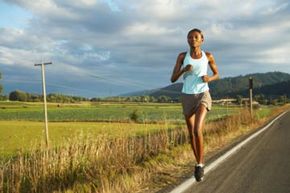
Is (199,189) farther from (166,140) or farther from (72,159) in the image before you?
(166,140)

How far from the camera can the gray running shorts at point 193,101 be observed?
25.1 feet

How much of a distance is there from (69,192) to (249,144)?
9538mm

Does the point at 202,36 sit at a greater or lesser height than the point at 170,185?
greater

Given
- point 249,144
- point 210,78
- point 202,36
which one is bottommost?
point 249,144

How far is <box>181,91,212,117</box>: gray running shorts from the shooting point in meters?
7.64

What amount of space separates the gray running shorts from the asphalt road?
119 cm

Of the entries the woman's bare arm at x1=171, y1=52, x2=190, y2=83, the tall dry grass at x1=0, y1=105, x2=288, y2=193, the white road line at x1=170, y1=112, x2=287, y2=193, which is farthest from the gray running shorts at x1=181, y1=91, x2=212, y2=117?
the tall dry grass at x1=0, y1=105, x2=288, y2=193

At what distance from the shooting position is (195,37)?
7465 mm

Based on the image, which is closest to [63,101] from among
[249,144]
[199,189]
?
[249,144]

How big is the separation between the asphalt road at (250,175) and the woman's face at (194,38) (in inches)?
85.8

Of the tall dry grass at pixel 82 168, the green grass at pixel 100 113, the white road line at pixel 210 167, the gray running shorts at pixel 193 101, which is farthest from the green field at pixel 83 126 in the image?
the gray running shorts at pixel 193 101

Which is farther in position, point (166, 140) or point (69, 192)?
point (166, 140)

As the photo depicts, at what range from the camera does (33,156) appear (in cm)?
945

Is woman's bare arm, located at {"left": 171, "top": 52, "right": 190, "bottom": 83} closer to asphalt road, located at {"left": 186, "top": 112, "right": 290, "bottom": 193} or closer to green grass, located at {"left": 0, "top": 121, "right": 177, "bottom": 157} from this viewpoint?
asphalt road, located at {"left": 186, "top": 112, "right": 290, "bottom": 193}
